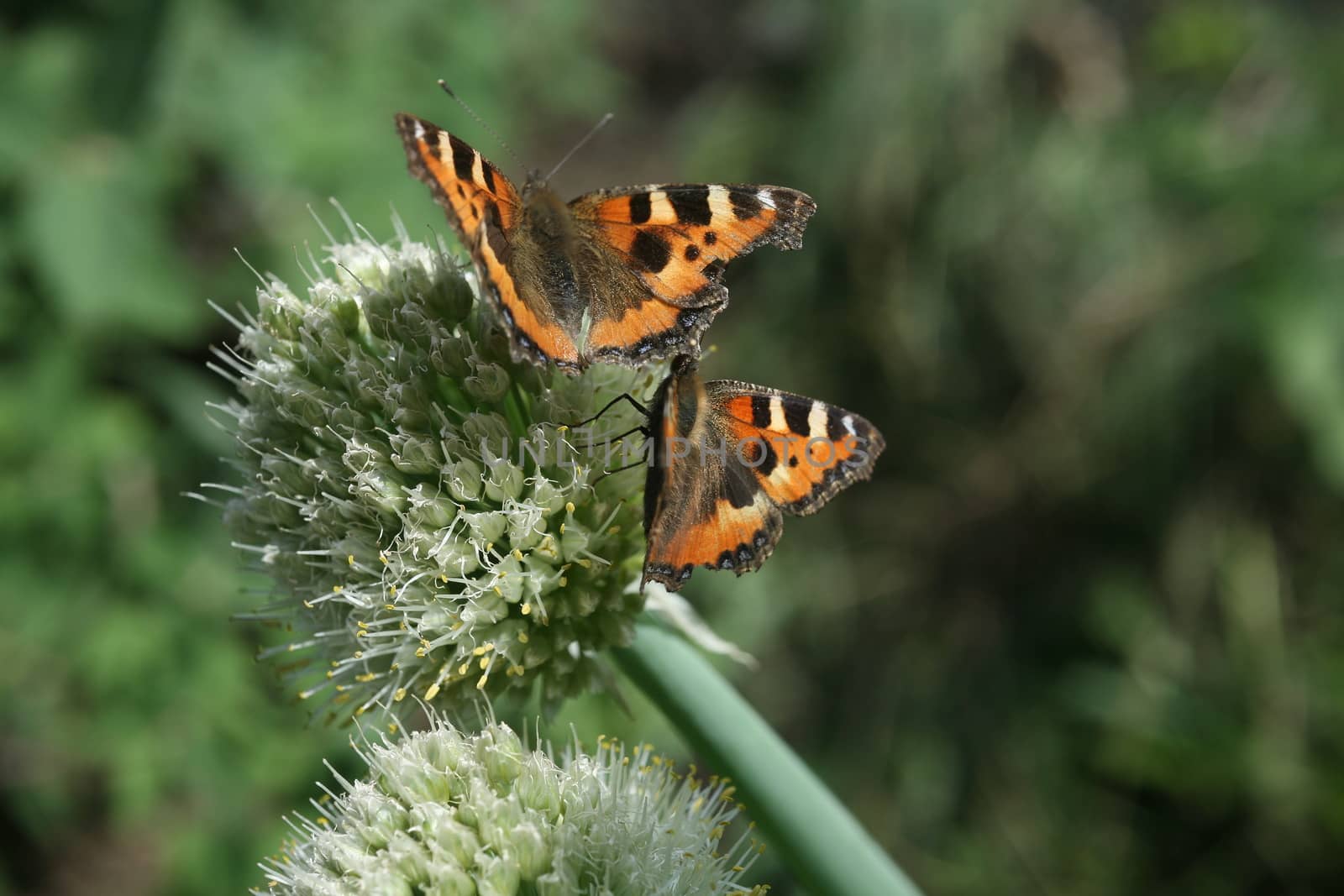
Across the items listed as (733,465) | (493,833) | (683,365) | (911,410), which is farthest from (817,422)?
(911,410)

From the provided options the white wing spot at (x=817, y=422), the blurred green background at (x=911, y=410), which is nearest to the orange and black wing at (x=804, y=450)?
the white wing spot at (x=817, y=422)

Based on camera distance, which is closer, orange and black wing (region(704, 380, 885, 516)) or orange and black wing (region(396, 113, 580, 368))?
orange and black wing (region(396, 113, 580, 368))

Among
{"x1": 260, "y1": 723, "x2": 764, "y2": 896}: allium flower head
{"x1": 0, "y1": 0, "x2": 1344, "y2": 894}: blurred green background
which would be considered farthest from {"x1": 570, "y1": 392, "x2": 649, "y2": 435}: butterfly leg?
{"x1": 0, "y1": 0, "x2": 1344, "y2": 894}: blurred green background

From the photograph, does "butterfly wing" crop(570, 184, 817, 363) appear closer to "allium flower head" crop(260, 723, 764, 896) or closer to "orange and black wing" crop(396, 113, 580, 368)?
"orange and black wing" crop(396, 113, 580, 368)

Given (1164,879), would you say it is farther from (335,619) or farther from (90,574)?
(90,574)

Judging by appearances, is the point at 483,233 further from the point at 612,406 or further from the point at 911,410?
the point at 911,410

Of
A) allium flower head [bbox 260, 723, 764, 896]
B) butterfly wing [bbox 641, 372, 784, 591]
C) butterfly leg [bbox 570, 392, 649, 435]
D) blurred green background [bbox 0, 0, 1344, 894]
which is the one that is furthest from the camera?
blurred green background [bbox 0, 0, 1344, 894]

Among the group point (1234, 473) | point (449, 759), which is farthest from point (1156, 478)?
point (449, 759)
